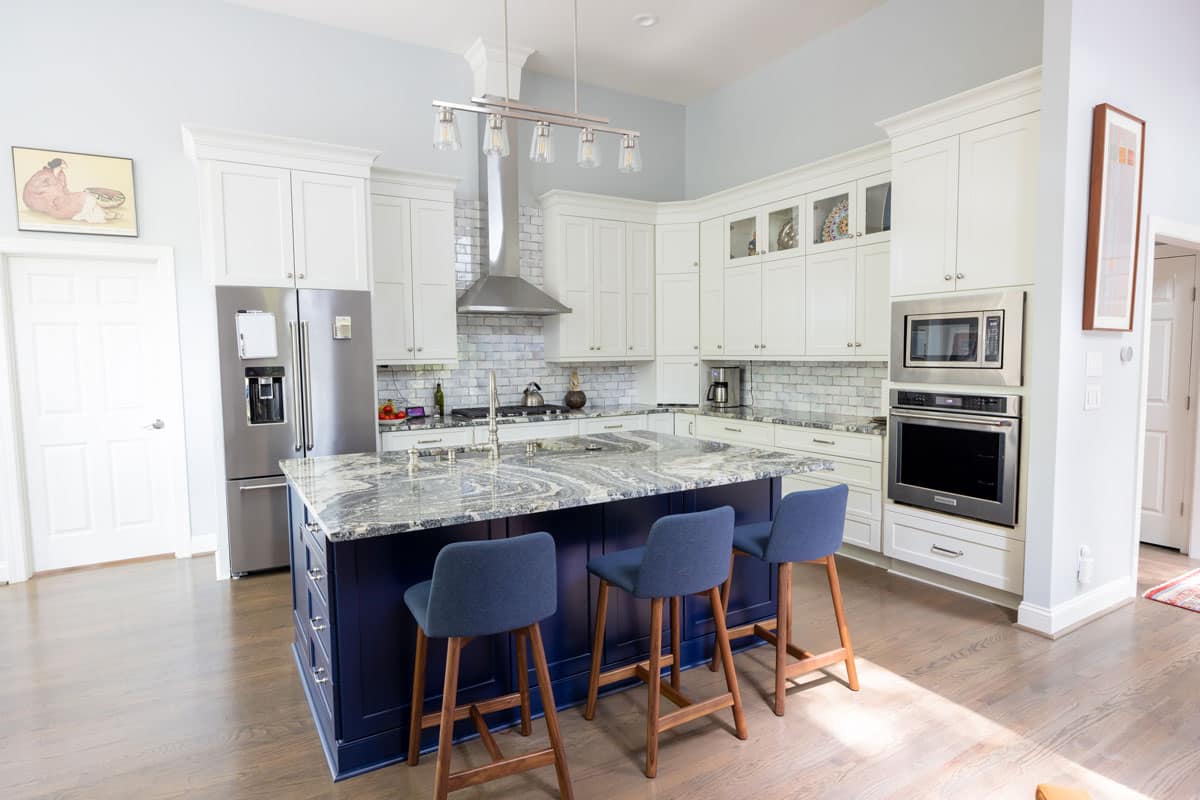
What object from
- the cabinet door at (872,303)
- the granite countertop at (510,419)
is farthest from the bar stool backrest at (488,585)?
Result: the cabinet door at (872,303)

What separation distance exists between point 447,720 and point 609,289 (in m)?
4.19

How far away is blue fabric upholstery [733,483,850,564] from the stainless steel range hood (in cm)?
304

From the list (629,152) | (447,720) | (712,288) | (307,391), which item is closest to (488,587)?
(447,720)

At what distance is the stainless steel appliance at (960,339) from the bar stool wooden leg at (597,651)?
2.39m

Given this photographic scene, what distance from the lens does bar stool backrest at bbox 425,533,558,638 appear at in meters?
1.85

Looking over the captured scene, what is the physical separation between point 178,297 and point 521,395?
101 inches

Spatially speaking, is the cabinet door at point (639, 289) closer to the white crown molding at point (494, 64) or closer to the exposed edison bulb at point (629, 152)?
the white crown molding at point (494, 64)

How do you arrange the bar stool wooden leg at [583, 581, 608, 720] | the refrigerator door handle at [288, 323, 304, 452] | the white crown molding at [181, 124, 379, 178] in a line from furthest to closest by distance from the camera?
the refrigerator door handle at [288, 323, 304, 452] < the white crown molding at [181, 124, 379, 178] < the bar stool wooden leg at [583, 581, 608, 720]

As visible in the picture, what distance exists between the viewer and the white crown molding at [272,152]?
12.5ft

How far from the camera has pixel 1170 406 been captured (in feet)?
14.5

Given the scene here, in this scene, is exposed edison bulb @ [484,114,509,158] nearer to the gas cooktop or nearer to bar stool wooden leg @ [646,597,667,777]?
bar stool wooden leg @ [646,597,667,777]

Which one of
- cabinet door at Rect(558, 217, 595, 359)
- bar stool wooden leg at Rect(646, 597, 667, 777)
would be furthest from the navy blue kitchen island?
cabinet door at Rect(558, 217, 595, 359)

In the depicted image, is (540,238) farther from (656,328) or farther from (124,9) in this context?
(124,9)

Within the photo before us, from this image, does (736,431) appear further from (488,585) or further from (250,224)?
(250,224)
